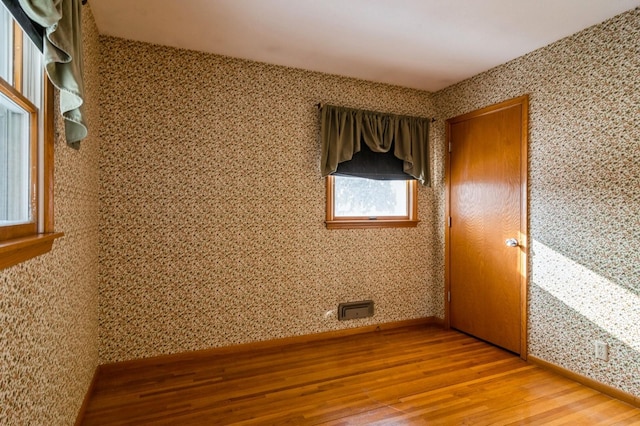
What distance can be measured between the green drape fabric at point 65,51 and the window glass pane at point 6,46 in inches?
4.4

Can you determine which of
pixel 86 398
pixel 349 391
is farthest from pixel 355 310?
pixel 86 398

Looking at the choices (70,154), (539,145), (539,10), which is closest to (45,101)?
(70,154)

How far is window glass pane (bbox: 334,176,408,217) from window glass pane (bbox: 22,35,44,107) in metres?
2.45

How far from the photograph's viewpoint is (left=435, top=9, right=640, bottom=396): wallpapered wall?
2.38 m

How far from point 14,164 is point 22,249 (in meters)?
0.37

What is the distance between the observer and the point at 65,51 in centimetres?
129

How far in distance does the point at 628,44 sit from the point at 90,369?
162 inches

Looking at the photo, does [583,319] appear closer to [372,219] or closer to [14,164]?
[372,219]

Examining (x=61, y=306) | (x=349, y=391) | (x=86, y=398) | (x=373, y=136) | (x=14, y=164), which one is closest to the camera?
(x=14, y=164)

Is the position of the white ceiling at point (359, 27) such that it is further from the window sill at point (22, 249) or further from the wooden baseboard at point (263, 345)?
the wooden baseboard at point (263, 345)

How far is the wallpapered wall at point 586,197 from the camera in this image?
7.79ft

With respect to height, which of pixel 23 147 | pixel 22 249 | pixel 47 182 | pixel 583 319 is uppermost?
pixel 23 147

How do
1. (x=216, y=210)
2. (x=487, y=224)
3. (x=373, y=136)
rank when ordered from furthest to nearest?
1. (x=373, y=136)
2. (x=487, y=224)
3. (x=216, y=210)

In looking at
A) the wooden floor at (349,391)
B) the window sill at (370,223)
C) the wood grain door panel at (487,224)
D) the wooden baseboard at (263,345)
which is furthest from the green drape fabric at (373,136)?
the wooden floor at (349,391)
